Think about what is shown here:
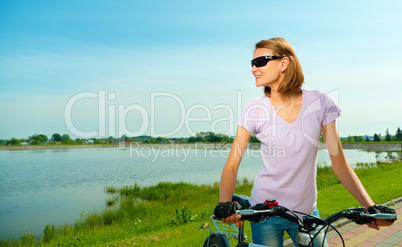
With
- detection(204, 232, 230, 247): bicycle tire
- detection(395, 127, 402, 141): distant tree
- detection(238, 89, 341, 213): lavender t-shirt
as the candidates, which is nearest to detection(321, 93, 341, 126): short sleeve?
detection(238, 89, 341, 213): lavender t-shirt

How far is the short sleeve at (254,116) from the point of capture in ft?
5.89

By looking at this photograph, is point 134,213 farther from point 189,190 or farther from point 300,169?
point 300,169

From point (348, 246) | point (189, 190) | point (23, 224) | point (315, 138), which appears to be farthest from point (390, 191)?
point (23, 224)

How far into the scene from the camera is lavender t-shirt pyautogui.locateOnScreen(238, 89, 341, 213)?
1687 millimetres

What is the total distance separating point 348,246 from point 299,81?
381cm

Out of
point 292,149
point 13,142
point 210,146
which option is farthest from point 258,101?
point 13,142

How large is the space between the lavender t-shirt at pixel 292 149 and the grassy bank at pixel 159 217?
3.54 m

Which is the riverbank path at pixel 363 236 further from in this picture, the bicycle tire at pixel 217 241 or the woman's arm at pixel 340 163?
the woman's arm at pixel 340 163

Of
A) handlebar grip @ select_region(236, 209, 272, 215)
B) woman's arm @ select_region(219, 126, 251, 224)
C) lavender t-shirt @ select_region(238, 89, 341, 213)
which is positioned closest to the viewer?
handlebar grip @ select_region(236, 209, 272, 215)

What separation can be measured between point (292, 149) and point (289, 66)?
534 mm

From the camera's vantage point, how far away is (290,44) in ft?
6.08

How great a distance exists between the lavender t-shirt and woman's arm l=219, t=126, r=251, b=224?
0.27 feet

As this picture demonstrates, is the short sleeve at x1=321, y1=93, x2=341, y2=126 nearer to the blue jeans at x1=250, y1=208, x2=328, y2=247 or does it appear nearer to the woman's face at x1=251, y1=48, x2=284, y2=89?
the woman's face at x1=251, y1=48, x2=284, y2=89

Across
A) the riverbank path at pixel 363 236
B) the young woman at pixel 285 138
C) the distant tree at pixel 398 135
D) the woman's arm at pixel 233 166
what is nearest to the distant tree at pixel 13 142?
the riverbank path at pixel 363 236
